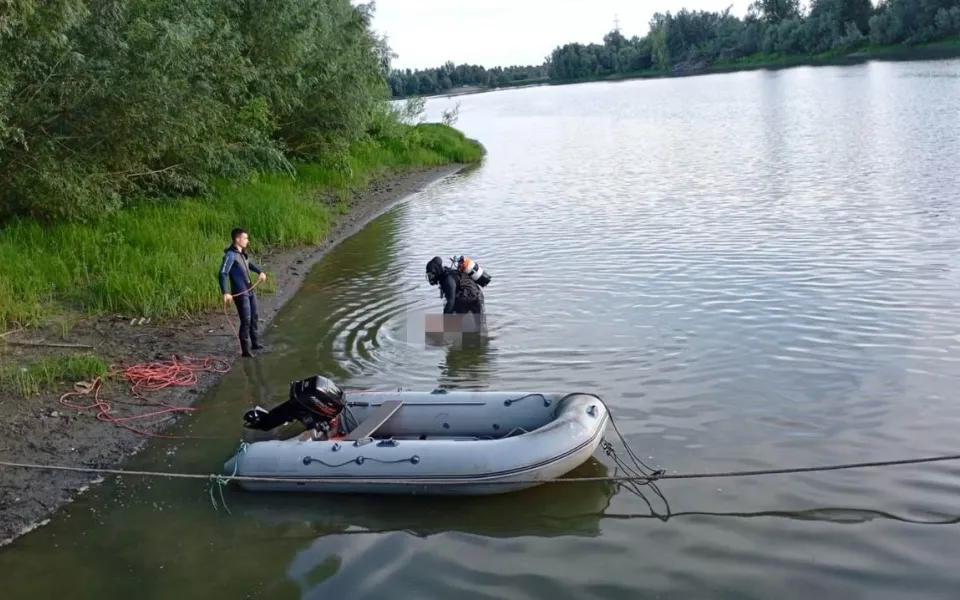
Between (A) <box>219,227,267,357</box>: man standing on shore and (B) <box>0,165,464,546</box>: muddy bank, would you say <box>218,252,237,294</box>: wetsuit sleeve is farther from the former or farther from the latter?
(B) <box>0,165,464,546</box>: muddy bank

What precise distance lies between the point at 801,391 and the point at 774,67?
291ft

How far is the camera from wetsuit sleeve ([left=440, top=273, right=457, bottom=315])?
10211 millimetres

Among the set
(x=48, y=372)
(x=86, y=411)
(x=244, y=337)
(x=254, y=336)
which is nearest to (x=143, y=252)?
(x=254, y=336)

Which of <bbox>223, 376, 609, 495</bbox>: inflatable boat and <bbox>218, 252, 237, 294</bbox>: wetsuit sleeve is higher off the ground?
<bbox>218, 252, 237, 294</bbox>: wetsuit sleeve

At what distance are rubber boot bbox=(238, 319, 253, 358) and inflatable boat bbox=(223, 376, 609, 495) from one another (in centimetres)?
261

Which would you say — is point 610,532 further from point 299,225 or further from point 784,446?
point 299,225

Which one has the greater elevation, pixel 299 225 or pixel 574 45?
pixel 574 45

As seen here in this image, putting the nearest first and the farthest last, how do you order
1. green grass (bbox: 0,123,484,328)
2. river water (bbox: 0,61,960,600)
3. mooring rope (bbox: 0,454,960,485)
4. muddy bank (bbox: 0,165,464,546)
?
1. river water (bbox: 0,61,960,600)
2. mooring rope (bbox: 0,454,960,485)
3. muddy bank (bbox: 0,165,464,546)
4. green grass (bbox: 0,123,484,328)

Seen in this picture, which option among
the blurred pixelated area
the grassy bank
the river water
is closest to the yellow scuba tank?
the blurred pixelated area

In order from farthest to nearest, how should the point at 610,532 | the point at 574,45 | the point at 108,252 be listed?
the point at 574,45 < the point at 108,252 < the point at 610,532

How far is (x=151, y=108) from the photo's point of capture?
12055 mm

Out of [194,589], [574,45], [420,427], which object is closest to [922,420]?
[420,427]

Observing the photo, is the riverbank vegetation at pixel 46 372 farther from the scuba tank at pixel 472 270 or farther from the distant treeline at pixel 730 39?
the distant treeline at pixel 730 39

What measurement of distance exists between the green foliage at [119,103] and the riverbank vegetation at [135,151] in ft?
0.07
